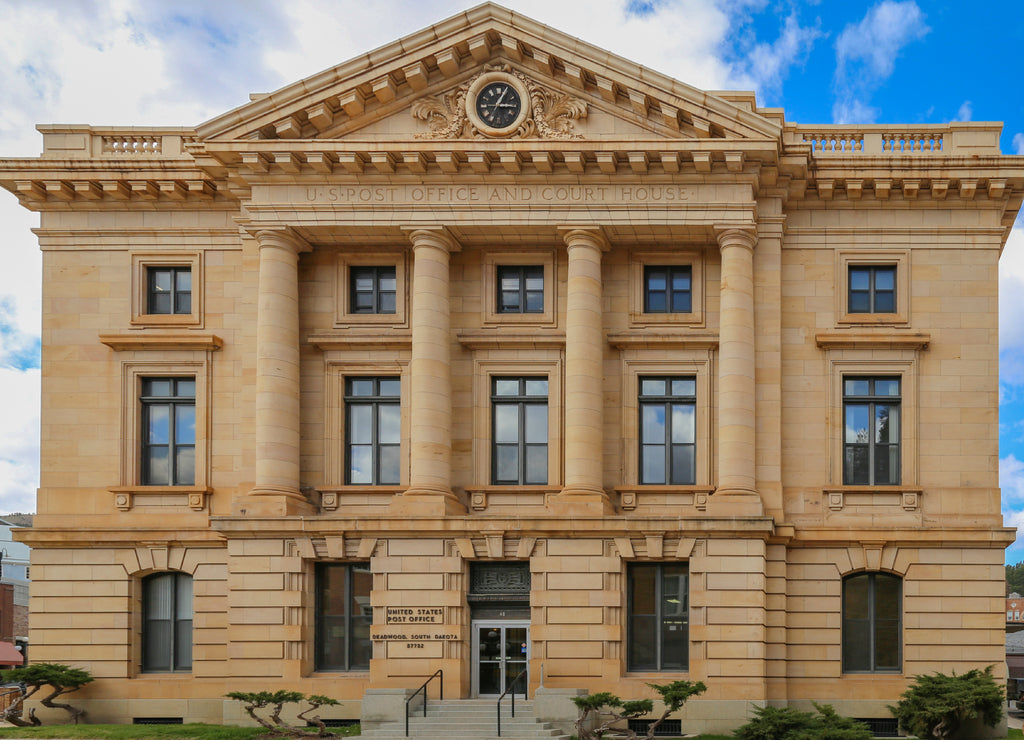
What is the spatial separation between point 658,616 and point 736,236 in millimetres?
10363

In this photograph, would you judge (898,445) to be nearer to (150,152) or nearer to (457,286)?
(457,286)

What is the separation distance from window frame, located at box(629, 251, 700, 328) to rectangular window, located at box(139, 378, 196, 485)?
41.9ft

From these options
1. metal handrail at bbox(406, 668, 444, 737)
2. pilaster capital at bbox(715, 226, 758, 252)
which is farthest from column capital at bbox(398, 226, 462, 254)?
metal handrail at bbox(406, 668, 444, 737)

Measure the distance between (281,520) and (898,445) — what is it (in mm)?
16952

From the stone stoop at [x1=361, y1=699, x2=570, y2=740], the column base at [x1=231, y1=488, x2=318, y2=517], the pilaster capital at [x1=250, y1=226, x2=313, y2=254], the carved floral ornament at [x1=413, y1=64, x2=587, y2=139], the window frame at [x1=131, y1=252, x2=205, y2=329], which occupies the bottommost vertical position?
the stone stoop at [x1=361, y1=699, x2=570, y2=740]

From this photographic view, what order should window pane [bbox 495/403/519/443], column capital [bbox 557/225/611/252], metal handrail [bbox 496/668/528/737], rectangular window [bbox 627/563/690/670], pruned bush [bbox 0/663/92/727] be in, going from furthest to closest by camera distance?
1. window pane [bbox 495/403/519/443]
2. column capital [bbox 557/225/611/252]
3. rectangular window [bbox 627/563/690/670]
4. pruned bush [bbox 0/663/92/727]
5. metal handrail [bbox 496/668/528/737]

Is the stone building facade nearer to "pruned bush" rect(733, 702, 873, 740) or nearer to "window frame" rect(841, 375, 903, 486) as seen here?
"window frame" rect(841, 375, 903, 486)

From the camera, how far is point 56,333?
37469mm

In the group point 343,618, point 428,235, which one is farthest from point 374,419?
point 343,618

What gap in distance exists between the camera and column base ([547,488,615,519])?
112ft

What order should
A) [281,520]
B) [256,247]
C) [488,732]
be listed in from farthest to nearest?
[256,247] → [281,520] → [488,732]

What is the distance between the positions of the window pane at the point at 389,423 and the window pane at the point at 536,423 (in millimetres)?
3629

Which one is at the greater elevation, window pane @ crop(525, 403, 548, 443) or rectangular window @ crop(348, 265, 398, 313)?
rectangular window @ crop(348, 265, 398, 313)

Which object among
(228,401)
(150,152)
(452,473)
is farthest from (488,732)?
(150,152)
